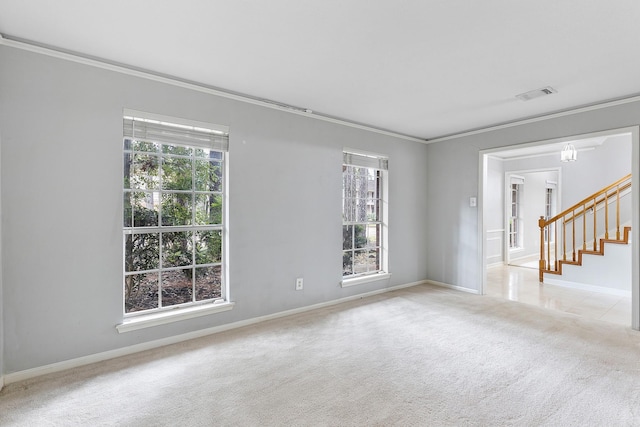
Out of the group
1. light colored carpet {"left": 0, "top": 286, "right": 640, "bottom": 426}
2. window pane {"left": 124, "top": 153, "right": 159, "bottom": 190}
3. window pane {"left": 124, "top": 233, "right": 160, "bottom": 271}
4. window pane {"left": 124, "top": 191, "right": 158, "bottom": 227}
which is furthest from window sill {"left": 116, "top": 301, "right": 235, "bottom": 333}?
window pane {"left": 124, "top": 153, "right": 159, "bottom": 190}

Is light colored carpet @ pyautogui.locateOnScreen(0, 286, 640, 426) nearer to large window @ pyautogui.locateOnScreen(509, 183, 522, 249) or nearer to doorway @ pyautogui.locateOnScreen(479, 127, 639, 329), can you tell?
doorway @ pyautogui.locateOnScreen(479, 127, 639, 329)

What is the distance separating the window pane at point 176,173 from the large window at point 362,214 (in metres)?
1.98

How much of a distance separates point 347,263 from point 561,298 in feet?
10.1

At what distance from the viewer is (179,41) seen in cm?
229

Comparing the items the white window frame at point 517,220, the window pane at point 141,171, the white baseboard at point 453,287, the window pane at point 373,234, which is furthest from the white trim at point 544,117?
the window pane at point 141,171

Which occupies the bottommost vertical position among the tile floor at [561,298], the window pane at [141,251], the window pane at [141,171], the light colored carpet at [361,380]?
the light colored carpet at [361,380]

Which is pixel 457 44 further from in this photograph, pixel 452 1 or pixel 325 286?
pixel 325 286

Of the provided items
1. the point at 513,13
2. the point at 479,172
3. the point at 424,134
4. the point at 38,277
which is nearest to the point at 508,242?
the point at 479,172

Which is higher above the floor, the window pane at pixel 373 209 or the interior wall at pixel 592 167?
the interior wall at pixel 592 167

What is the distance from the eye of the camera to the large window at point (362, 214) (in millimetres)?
4410

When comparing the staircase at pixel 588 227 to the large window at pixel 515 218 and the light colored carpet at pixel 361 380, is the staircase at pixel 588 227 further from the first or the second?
the light colored carpet at pixel 361 380

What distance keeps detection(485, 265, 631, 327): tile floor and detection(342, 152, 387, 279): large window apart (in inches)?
71.9

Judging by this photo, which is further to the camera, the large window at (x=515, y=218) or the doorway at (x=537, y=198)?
the large window at (x=515, y=218)

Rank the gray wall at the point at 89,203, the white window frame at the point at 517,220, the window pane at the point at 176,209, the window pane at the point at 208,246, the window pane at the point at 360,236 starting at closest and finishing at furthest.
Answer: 1. the gray wall at the point at 89,203
2. the window pane at the point at 176,209
3. the window pane at the point at 208,246
4. the window pane at the point at 360,236
5. the white window frame at the point at 517,220
